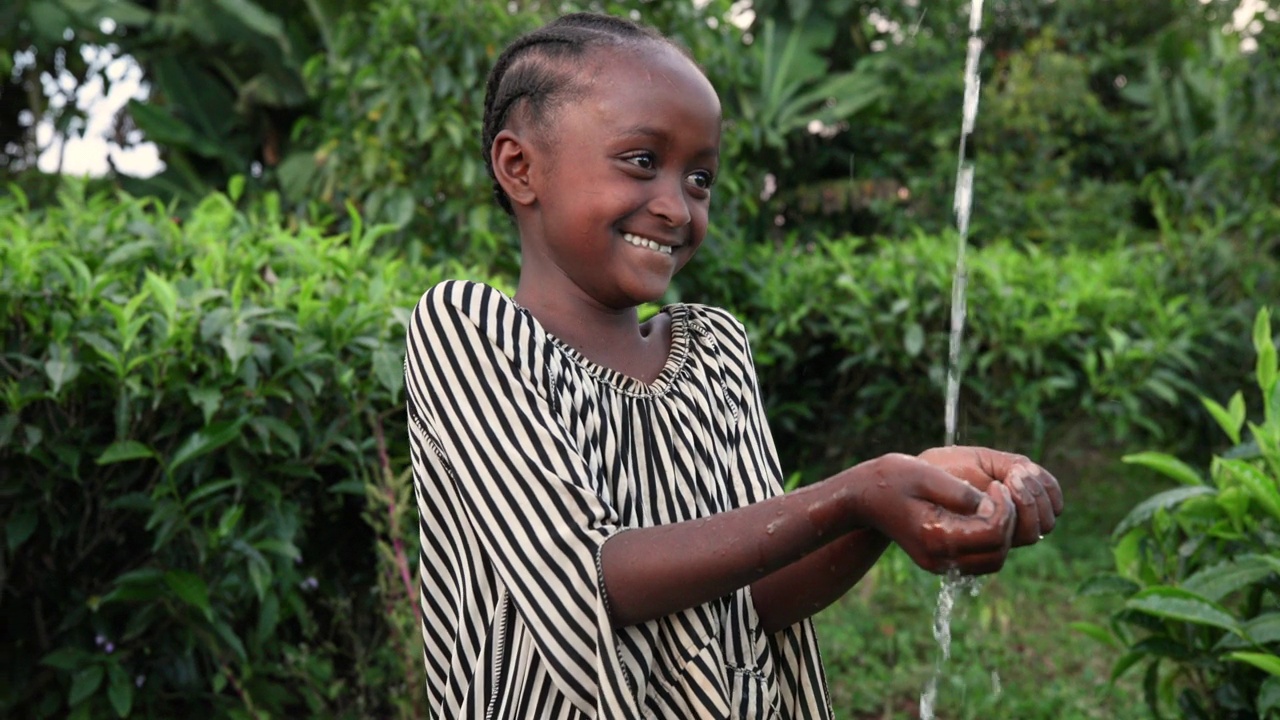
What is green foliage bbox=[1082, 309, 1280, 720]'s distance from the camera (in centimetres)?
271

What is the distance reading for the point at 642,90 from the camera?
1549mm

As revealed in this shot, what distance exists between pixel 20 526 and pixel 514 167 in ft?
5.85

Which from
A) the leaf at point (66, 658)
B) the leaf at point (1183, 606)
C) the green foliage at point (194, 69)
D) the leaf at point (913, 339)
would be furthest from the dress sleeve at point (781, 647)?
the green foliage at point (194, 69)

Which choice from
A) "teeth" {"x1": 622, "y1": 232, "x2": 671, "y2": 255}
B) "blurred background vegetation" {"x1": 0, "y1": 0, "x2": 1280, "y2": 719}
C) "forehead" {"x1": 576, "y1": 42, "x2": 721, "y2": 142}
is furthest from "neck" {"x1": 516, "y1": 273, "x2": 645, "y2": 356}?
"blurred background vegetation" {"x1": 0, "y1": 0, "x2": 1280, "y2": 719}

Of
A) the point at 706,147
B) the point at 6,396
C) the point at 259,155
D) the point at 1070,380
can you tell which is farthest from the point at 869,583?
the point at 259,155

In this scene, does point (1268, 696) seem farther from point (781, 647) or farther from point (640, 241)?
point (640, 241)

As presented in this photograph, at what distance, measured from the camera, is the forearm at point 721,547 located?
134 centimetres

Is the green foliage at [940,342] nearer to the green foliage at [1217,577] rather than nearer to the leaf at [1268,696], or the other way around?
the green foliage at [1217,577]

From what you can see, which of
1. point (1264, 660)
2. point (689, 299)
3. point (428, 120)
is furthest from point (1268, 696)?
point (428, 120)

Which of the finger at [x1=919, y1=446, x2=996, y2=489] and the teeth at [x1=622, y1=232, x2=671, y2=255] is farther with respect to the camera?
the teeth at [x1=622, y1=232, x2=671, y2=255]

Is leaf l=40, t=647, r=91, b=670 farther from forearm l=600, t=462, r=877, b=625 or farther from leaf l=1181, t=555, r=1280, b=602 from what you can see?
leaf l=1181, t=555, r=1280, b=602

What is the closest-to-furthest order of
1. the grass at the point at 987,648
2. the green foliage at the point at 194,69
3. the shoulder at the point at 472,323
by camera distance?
the shoulder at the point at 472,323
the grass at the point at 987,648
the green foliage at the point at 194,69

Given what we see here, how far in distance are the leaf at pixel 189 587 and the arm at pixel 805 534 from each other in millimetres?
1680

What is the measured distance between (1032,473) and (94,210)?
316 centimetres
